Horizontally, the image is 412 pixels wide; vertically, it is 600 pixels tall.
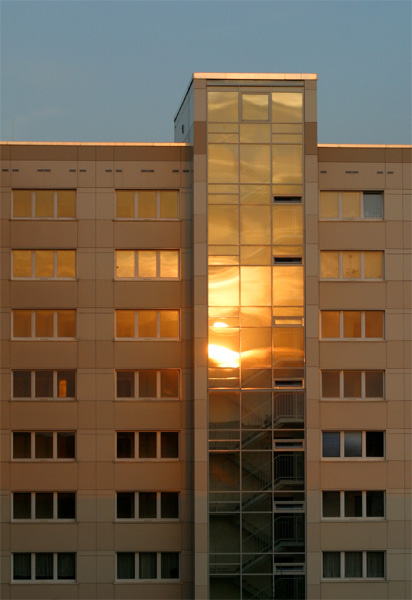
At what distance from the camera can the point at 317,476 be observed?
112 ft

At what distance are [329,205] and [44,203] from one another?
12242mm

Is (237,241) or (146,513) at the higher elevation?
(237,241)

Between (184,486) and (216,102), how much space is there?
16076mm

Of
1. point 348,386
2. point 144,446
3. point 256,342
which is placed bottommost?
point 144,446

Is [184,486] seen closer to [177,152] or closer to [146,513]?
[146,513]

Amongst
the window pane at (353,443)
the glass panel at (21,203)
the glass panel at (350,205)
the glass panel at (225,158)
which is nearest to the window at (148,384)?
the window pane at (353,443)

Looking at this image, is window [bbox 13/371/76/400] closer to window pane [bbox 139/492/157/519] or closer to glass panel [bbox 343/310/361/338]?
window pane [bbox 139/492/157/519]

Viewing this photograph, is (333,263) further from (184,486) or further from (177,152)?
(184,486)

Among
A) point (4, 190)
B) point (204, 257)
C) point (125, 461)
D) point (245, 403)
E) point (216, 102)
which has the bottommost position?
point (125, 461)

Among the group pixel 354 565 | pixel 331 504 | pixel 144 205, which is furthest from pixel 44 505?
pixel 144 205

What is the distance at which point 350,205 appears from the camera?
117ft

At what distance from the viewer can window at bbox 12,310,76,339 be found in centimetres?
3516

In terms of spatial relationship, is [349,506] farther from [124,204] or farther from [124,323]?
[124,204]

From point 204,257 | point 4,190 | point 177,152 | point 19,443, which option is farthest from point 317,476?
point 4,190
